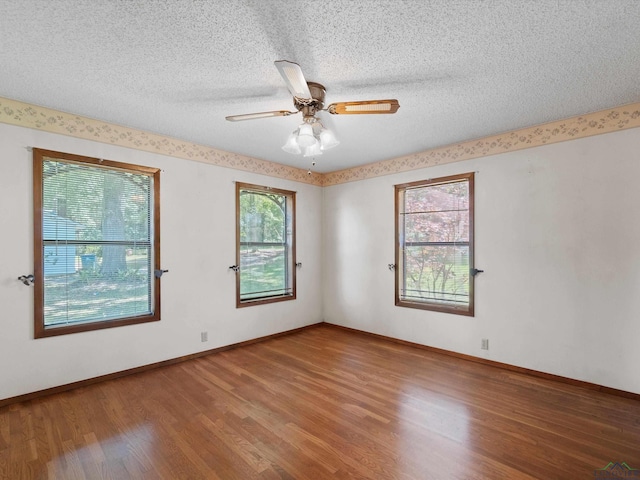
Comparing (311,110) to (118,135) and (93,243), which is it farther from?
(93,243)

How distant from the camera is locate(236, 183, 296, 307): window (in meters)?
4.20

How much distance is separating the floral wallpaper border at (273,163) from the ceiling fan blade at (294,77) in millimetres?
2163

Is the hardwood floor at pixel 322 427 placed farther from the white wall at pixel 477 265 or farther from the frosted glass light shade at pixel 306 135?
the frosted glass light shade at pixel 306 135

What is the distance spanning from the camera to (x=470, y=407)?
2506mm

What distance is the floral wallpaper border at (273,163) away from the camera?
8.80 ft

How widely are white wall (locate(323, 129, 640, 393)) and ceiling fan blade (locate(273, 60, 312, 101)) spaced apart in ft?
8.27

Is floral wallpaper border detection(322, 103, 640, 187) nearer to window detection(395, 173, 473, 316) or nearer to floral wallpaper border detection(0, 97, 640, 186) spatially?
floral wallpaper border detection(0, 97, 640, 186)

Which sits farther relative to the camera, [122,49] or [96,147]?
[96,147]

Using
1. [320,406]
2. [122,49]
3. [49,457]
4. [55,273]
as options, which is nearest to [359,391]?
[320,406]

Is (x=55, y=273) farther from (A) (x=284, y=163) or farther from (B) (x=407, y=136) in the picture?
(B) (x=407, y=136)

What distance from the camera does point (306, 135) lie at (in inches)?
89.8

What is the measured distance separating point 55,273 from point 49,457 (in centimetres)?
155

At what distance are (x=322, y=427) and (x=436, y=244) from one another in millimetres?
2573

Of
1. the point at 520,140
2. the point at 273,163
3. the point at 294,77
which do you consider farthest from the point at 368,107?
the point at 273,163
